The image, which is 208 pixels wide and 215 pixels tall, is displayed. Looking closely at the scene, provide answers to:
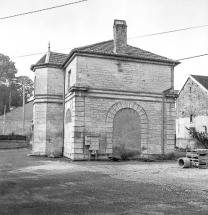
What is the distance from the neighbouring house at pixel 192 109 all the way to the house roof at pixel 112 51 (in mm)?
12156

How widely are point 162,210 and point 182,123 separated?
1166 inches

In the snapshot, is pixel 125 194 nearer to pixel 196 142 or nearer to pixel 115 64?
pixel 115 64

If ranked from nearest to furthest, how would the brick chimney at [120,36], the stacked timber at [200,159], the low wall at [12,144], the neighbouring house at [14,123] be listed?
the stacked timber at [200,159] < the brick chimney at [120,36] < the low wall at [12,144] < the neighbouring house at [14,123]

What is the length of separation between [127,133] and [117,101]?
87.2 inches

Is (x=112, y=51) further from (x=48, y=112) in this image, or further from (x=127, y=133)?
(x=48, y=112)

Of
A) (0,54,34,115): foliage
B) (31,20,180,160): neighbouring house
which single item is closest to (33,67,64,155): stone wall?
(31,20,180,160): neighbouring house

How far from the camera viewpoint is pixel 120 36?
20.6 metres

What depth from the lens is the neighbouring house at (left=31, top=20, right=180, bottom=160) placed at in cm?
1834

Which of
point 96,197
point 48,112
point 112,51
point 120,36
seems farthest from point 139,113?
point 96,197

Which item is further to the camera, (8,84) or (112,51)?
(8,84)

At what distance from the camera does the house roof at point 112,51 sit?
18906mm

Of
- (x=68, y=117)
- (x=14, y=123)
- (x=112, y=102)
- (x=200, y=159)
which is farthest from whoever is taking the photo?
(x=14, y=123)

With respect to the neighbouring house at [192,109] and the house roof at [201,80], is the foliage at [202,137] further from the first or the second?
the house roof at [201,80]

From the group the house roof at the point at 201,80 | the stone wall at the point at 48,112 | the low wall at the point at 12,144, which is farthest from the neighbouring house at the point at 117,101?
the low wall at the point at 12,144
